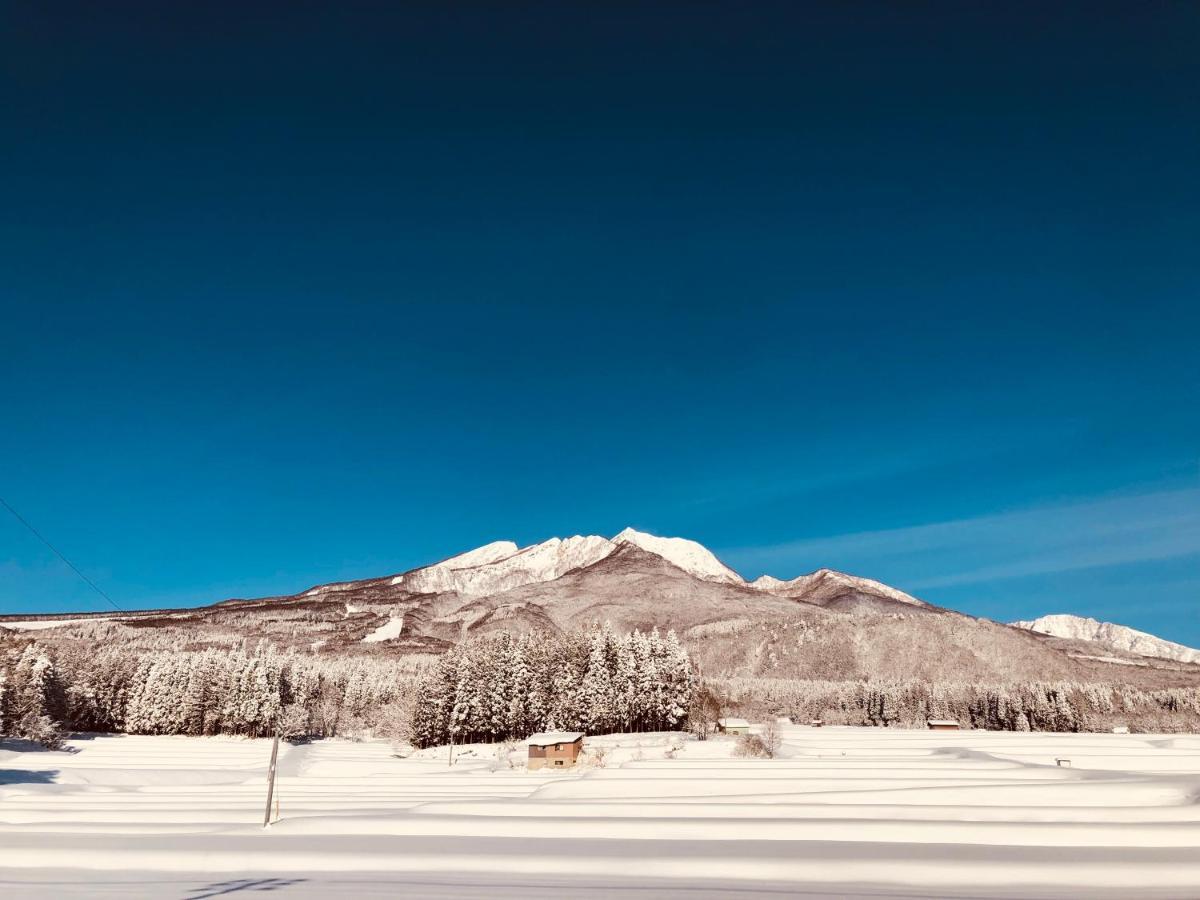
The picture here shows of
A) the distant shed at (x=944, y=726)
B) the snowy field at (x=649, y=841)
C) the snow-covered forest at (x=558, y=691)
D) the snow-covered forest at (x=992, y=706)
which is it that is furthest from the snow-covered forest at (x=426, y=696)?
the snowy field at (x=649, y=841)

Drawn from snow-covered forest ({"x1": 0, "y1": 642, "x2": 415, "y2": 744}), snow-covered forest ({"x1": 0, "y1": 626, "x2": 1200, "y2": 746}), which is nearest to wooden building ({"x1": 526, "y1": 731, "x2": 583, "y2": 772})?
snow-covered forest ({"x1": 0, "y1": 626, "x2": 1200, "y2": 746})

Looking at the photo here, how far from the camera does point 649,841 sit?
58.8 feet

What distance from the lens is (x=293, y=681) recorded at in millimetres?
91562

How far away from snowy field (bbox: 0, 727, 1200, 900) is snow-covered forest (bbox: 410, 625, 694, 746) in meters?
36.7

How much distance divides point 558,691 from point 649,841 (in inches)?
2274

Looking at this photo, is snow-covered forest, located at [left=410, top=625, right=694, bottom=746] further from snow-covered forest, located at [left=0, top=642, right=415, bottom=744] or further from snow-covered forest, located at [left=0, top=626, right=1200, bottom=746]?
snow-covered forest, located at [left=0, top=642, right=415, bottom=744]

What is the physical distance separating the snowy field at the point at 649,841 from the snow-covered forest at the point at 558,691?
120 feet

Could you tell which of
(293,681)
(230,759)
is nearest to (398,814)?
(230,759)

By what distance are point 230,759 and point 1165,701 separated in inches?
6439

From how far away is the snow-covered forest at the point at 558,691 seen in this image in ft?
232

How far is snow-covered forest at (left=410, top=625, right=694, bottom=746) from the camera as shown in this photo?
2788 inches

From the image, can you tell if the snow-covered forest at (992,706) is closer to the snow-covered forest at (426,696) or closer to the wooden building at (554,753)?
the snow-covered forest at (426,696)

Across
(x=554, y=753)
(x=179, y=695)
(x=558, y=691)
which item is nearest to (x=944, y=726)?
(x=558, y=691)

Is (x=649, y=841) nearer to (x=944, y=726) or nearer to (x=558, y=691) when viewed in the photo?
(x=558, y=691)
